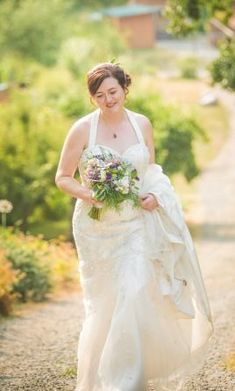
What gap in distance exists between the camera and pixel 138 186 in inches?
273

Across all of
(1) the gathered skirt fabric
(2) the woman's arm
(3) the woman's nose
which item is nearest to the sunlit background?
(3) the woman's nose

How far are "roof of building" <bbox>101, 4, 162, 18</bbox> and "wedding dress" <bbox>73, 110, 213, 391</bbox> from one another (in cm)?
5308

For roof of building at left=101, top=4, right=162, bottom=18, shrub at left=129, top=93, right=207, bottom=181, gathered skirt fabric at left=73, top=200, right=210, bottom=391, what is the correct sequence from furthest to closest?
roof of building at left=101, top=4, right=162, bottom=18, shrub at left=129, top=93, right=207, bottom=181, gathered skirt fabric at left=73, top=200, right=210, bottom=391

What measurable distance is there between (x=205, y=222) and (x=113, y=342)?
59.6ft

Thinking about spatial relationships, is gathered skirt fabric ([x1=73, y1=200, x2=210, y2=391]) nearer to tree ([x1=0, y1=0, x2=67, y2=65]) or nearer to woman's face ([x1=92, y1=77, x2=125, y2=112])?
woman's face ([x1=92, y1=77, x2=125, y2=112])

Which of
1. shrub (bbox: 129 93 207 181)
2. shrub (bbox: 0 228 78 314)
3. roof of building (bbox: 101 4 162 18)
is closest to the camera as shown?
shrub (bbox: 0 228 78 314)

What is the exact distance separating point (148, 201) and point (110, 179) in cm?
33

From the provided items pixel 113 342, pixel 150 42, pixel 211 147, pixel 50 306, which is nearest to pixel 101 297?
pixel 113 342

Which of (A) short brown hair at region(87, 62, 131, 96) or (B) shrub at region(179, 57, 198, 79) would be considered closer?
(A) short brown hair at region(87, 62, 131, 96)

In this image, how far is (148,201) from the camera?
685cm

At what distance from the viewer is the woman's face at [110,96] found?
6738 mm

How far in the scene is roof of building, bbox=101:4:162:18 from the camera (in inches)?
2333

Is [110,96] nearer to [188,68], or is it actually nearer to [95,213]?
[95,213]

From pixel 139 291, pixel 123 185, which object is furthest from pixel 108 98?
pixel 139 291
